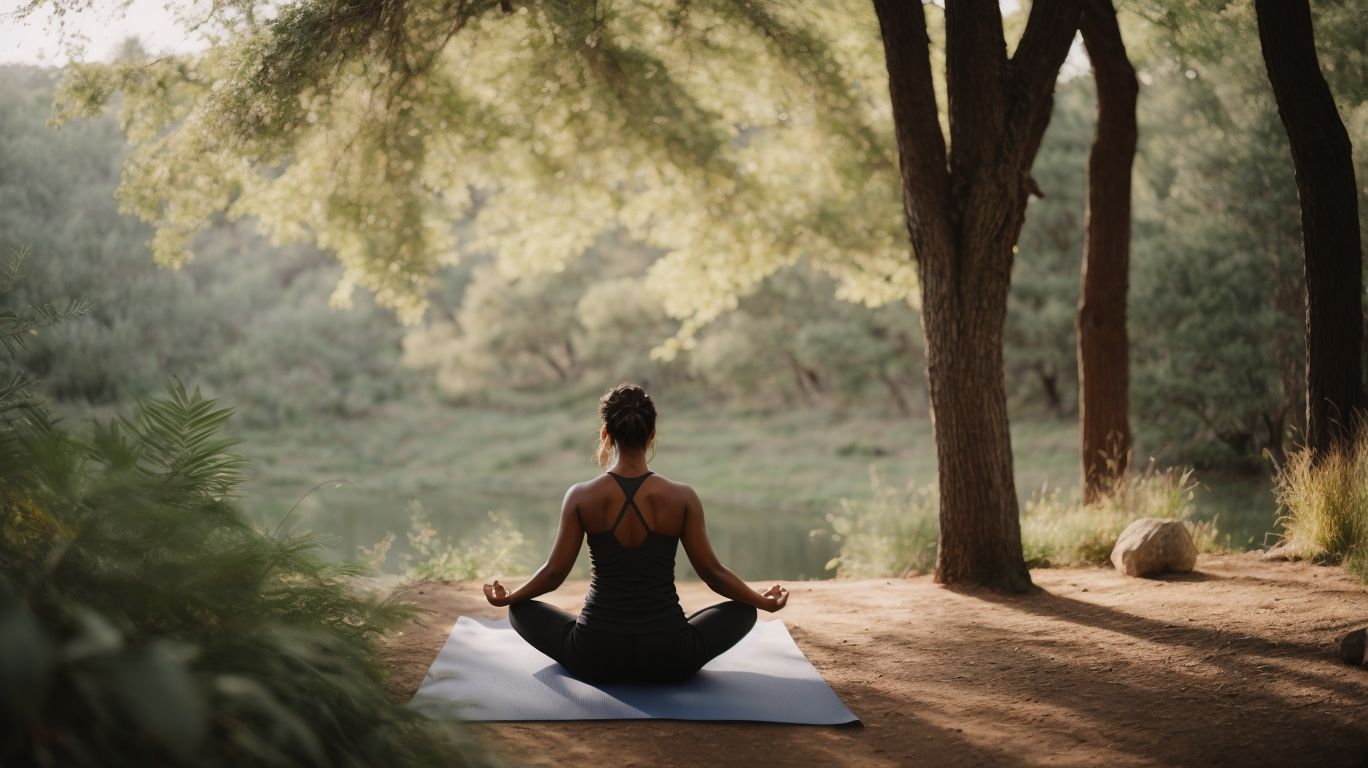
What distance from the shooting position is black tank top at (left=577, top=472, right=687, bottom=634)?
4340 millimetres

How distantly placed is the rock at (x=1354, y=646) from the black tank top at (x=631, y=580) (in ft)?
9.59

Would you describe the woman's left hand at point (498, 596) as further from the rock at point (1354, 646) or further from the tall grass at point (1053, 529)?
the tall grass at point (1053, 529)

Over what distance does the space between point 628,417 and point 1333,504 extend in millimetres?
5178

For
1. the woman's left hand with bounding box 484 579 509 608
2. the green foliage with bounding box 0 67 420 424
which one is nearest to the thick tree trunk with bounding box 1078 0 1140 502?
the woman's left hand with bounding box 484 579 509 608

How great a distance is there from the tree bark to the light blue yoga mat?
7.44 feet

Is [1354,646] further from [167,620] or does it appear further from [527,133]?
[527,133]

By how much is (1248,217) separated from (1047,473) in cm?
602

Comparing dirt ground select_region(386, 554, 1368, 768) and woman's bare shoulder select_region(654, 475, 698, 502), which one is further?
woman's bare shoulder select_region(654, 475, 698, 502)

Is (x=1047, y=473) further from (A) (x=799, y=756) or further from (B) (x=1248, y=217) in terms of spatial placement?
(A) (x=799, y=756)

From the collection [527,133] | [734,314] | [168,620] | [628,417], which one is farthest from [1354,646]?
[734,314]

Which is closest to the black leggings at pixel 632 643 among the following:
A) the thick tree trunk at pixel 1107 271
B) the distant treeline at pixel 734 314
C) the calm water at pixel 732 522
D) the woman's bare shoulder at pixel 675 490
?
the woman's bare shoulder at pixel 675 490

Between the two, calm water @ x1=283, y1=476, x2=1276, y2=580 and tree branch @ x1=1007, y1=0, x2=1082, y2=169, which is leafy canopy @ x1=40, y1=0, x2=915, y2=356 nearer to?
tree branch @ x1=1007, y1=0, x2=1082, y2=169

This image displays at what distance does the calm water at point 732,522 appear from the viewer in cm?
1527

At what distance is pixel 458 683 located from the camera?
453 cm
